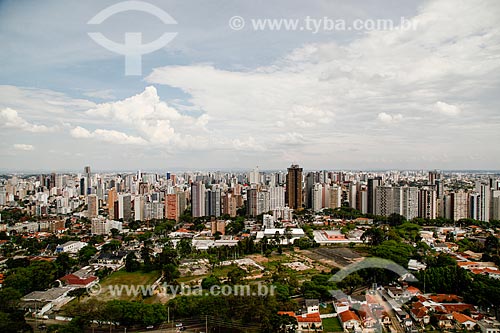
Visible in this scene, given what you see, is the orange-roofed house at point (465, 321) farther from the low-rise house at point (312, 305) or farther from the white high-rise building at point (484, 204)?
the white high-rise building at point (484, 204)

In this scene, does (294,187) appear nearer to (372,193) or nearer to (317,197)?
(317,197)

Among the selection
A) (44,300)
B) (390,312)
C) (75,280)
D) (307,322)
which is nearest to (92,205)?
(75,280)

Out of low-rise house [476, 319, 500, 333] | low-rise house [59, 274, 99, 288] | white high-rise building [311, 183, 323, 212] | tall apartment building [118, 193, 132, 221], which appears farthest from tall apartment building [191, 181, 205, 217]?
low-rise house [476, 319, 500, 333]

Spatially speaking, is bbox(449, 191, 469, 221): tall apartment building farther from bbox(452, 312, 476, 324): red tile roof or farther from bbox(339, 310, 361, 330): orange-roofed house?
bbox(339, 310, 361, 330): orange-roofed house

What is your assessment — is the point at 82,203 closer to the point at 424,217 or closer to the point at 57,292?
the point at 57,292

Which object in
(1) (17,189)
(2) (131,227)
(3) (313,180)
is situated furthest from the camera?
(3) (313,180)

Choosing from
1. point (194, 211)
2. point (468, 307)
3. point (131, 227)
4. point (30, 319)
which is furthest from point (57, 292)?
point (194, 211)

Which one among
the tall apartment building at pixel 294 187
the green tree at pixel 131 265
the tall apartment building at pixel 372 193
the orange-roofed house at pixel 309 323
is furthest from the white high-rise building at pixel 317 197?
the orange-roofed house at pixel 309 323

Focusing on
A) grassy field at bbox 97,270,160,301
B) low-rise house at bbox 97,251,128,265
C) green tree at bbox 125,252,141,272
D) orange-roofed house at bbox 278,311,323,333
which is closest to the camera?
orange-roofed house at bbox 278,311,323,333
